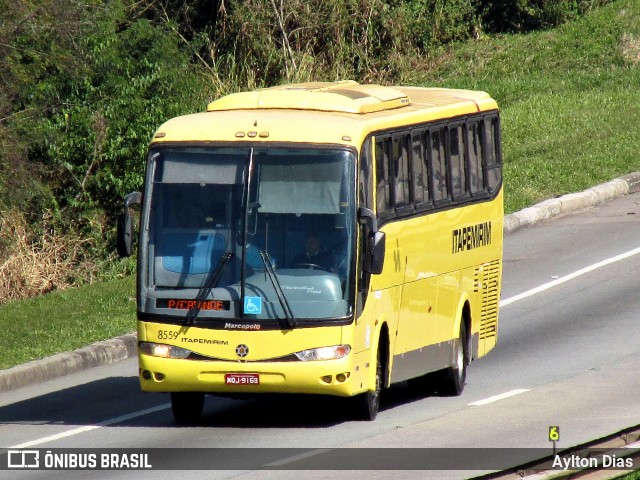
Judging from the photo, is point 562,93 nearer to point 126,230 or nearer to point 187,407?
point 187,407

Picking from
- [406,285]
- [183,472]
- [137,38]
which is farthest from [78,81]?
[183,472]

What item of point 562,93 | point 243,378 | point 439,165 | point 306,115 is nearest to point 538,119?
point 562,93

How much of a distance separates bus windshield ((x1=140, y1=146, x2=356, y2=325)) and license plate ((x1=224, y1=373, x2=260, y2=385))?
1.49 ft

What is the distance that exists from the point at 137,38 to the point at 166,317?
16227 millimetres

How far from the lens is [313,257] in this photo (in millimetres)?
12281

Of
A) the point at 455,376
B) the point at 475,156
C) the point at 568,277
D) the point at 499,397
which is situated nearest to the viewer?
the point at 499,397

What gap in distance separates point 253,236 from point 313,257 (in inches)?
20.7

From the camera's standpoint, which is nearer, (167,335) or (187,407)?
(167,335)

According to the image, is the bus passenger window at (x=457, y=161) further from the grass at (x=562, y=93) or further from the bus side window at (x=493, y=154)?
the grass at (x=562, y=93)

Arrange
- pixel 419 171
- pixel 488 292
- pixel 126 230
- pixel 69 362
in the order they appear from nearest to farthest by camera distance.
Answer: pixel 126 230
pixel 419 171
pixel 488 292
pixel 69 362

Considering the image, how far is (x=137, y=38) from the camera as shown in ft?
91.4

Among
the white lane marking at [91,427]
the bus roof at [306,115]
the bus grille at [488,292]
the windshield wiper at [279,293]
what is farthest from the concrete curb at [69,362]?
the windshield wiper at [279,293]

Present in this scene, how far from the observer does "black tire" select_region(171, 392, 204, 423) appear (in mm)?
13094

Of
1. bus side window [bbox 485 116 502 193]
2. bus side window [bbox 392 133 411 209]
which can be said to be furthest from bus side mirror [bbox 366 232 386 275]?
bus side window [bbox 485 116 502 193]
